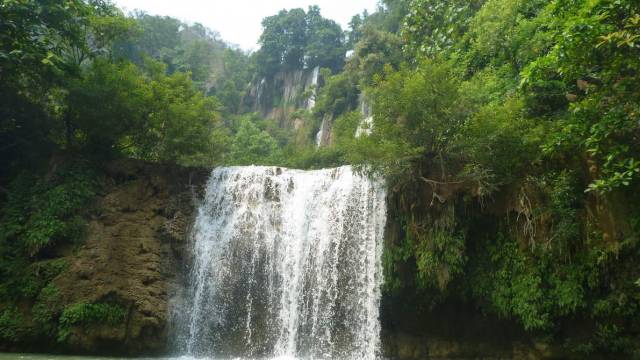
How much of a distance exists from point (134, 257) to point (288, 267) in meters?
4.17

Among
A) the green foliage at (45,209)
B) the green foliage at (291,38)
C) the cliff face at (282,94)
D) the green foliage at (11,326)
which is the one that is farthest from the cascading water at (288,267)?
the green foliage at (291,38)

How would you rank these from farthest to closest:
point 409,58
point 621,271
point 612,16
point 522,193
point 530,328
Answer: point 409,58
point 522,193
point 530,328
point 621,271
point 612,16

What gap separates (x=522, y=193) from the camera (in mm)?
10672

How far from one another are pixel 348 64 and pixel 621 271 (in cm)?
2387

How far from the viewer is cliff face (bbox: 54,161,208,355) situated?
11.7 m

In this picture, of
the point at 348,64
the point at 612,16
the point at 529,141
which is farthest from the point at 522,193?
the point at 348,64

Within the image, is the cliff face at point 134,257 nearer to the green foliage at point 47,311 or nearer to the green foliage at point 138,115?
the green foliage at point 47,311

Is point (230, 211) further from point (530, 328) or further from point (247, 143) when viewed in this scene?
point (247, 143)

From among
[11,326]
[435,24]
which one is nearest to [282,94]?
[435,24]

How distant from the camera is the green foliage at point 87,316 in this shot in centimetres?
1126

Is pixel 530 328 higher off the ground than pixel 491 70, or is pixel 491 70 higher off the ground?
pixel 491 70

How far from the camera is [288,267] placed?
43.8 ft

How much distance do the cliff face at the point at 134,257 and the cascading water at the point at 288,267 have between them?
27.8 inches

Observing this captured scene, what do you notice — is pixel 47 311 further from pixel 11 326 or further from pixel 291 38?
pixel 291 38
